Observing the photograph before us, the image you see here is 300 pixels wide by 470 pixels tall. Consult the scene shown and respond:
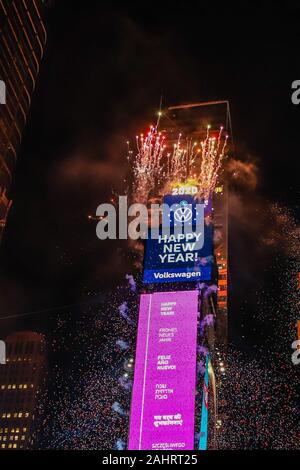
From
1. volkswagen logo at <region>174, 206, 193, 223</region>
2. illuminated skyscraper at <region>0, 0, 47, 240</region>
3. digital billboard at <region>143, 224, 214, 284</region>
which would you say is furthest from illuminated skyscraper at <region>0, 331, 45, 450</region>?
volkswagen logo at <region>174, 206, 193, 223</region>

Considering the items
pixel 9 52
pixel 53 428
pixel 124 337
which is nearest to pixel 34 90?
pixel 9 52

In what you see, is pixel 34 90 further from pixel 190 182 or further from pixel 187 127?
pixel 187 127

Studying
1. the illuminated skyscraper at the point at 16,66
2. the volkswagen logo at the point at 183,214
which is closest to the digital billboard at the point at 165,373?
→ the volkswagen logo at the point at 183,214

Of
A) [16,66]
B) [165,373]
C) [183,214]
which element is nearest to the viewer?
[165,373]

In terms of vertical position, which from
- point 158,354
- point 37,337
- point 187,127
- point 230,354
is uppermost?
point 187,127

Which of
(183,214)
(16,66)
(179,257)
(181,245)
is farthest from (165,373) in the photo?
(16,66)

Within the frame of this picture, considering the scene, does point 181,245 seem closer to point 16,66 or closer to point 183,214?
point 183,214

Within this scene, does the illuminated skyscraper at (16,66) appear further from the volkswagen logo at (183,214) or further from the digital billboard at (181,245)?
the volkswagen logo at (183,214)
